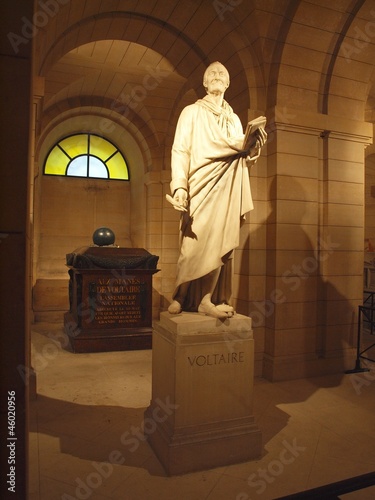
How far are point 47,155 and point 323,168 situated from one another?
27.9 ft

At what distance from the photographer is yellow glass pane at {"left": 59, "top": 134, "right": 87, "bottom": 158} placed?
39.1 ft

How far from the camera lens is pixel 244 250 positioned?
5754 mm

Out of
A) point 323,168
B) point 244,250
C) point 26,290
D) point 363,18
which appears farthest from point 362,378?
point 26,290

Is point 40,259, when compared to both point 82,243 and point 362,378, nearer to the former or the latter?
point 82,243

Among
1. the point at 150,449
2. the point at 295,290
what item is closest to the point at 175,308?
the point at 150,449

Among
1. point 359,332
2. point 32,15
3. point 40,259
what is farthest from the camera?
point 40,259

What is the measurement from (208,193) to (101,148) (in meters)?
9.59

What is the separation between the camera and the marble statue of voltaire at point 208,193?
11.4ft

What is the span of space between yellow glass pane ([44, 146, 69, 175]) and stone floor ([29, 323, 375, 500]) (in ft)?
23.9

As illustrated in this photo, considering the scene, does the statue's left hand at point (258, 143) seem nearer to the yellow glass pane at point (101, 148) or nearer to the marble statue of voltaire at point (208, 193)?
the marble statue of voltaire at point (208, 193)

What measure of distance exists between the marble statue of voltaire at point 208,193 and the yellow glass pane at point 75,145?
9.17 m

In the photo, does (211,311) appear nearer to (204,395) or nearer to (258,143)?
(204,395)

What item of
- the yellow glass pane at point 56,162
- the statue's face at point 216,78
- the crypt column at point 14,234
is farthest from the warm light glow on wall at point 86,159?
the crypt column at point 14,234

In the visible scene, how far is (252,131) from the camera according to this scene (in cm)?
336
